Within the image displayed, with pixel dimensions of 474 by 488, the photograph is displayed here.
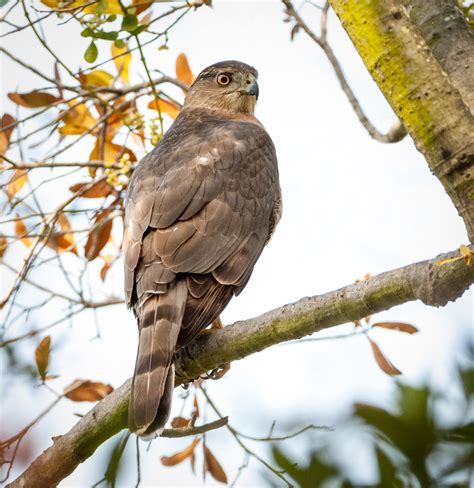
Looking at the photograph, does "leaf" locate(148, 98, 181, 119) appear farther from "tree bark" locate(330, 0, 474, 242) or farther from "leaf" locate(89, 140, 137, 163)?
"tree bark" locate(330, 0, 474, 242)

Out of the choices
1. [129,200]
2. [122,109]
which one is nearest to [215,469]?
[129,200]

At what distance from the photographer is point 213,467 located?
14.5 ft

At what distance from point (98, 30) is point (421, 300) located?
215 cm

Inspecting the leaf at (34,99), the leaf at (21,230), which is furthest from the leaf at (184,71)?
the leaf at (21,230)

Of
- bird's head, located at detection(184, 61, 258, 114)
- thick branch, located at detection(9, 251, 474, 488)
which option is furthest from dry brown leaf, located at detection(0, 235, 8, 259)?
thick branch, located at detection(9, 251, 474, 488)

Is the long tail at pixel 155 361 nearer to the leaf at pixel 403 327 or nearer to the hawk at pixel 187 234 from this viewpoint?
the hawk at pixel 187 234

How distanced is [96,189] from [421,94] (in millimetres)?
3311

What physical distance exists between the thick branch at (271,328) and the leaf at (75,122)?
2090 mm

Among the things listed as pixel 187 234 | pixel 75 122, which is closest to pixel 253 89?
pixel 75 122

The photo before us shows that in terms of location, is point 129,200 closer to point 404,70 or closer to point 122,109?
point 122,109

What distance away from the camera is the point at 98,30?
3.81 m

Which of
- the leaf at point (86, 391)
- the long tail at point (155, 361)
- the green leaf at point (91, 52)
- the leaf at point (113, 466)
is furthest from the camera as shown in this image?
the leaf at point (86, 391)

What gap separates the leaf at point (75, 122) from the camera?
5.22 meters

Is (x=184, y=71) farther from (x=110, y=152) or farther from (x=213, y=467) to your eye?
(x=213, y=467)
